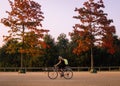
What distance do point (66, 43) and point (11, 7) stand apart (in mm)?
35788

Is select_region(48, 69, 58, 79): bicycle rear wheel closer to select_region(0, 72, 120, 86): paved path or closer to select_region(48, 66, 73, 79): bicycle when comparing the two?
select_region(48, 66, 73, 79): bicycle

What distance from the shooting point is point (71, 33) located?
44469mm

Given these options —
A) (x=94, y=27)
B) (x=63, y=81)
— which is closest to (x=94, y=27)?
(x=94, y=27)

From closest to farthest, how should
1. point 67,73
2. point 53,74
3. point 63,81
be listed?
point 63,81 < point 67,73 < point 53,74

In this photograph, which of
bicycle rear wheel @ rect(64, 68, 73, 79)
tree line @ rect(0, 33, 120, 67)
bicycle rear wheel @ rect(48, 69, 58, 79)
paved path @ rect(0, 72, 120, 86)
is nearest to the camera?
paved path @ rect(0, 72, 120, 86)

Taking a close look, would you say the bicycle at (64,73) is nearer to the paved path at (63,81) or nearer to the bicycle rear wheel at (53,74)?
the bicycle rear wheel at (53,74)

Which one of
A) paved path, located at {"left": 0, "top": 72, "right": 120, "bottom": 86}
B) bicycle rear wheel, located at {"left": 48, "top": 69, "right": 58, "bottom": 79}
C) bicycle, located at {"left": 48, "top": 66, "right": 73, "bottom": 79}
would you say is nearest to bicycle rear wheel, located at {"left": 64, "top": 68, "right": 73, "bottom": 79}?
bicycle, located at {"left": 48, "top": 66, "right": 73, "bottom": 79}

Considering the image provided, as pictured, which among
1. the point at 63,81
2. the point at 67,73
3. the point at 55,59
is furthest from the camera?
the point at 55,59

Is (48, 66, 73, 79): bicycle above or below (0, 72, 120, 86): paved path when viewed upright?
above

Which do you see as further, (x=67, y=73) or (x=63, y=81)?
(x=67, y=73)

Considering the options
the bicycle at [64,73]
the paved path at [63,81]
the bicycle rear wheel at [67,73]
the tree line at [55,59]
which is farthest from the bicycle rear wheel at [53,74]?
the tree line at [55,59]

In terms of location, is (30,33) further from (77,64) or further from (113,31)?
(77,64)

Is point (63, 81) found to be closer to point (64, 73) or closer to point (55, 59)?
point (64, 73)

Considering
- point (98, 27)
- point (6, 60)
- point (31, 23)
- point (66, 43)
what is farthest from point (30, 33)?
point (66, 43)
